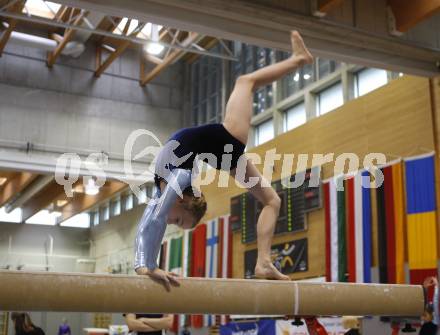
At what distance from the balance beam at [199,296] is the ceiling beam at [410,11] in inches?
206

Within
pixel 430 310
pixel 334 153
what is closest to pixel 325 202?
pixel 334 153

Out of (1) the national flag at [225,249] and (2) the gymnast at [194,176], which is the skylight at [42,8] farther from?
(2) the gymnast at [194,176]

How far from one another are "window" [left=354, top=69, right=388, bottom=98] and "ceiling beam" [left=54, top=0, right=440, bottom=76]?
6.70 ft

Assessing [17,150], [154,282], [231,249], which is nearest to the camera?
[154,282]

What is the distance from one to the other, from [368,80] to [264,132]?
3.95 meters

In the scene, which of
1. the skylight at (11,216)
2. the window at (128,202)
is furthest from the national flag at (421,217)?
the skylight at (11,216)

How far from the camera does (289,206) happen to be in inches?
492

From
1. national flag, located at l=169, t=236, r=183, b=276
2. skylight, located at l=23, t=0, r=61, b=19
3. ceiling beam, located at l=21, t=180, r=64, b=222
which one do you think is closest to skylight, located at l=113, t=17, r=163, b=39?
skylight, located at l=23, t=0, r=61, b=19

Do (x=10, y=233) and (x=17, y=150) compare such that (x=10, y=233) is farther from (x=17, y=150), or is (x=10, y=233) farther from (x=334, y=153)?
(x=334, y=153)

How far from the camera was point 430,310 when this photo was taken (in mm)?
4770

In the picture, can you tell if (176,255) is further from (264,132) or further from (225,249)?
(264,132)

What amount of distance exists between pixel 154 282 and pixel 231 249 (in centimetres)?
1074

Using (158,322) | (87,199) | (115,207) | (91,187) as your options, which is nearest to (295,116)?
(91,187)

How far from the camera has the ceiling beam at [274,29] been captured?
797 centimetres
